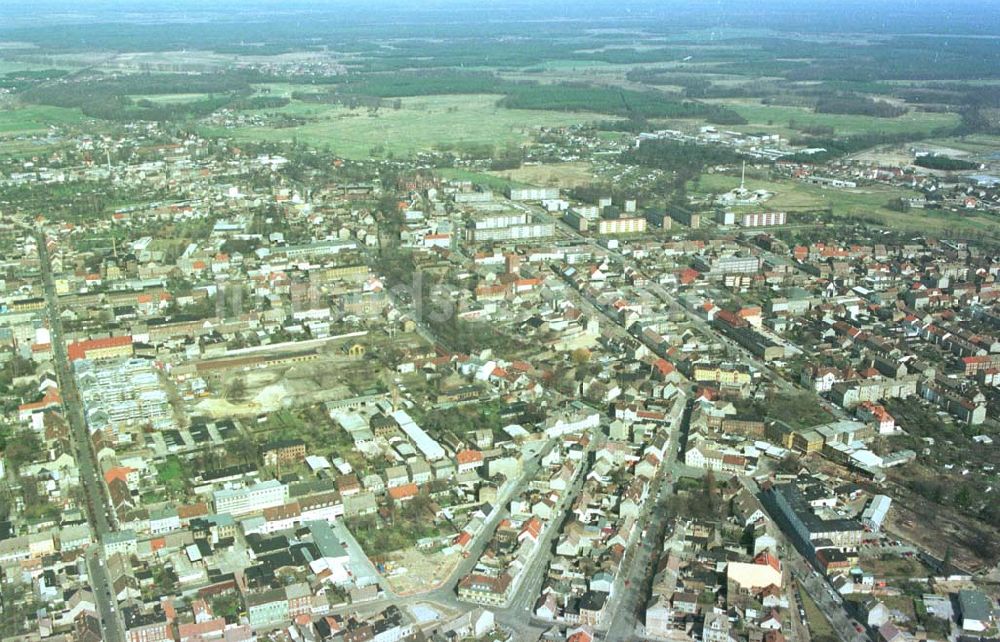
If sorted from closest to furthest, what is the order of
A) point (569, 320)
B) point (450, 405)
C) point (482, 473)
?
point (482, 473), point (450, 405), point (569, 320)

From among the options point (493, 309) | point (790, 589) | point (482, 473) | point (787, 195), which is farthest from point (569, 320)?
point (787, 195)

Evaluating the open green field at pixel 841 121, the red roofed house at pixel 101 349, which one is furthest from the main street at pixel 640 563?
the open green field at pixel 841 121

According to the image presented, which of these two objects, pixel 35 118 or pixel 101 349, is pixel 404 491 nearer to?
pixel 101 349

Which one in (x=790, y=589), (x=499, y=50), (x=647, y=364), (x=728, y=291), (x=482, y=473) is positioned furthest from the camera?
(x=499, y=50)

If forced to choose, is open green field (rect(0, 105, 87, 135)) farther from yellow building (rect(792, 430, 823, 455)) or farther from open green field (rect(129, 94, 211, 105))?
yellow building (rect(792, 430, 823, 455))

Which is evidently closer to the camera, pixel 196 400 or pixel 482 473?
pixel 482 473

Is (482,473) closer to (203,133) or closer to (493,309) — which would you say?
(493,309)

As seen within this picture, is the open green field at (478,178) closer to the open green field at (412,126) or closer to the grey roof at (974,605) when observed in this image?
the open green field at (412,126)

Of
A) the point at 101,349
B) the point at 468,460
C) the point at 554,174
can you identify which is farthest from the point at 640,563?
the point at 554,174
